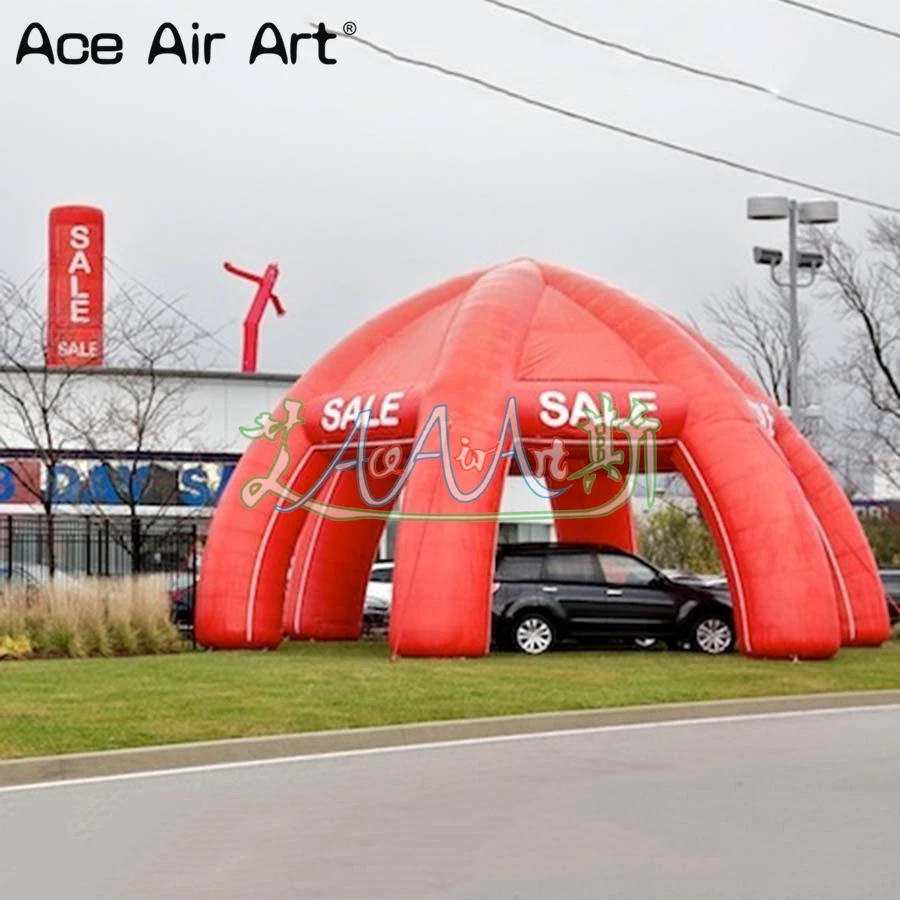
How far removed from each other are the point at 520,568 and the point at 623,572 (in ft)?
4.87

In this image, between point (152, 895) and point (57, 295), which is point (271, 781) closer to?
point (152, 895)

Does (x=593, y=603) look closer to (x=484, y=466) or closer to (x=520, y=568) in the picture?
(x=520, y=568)

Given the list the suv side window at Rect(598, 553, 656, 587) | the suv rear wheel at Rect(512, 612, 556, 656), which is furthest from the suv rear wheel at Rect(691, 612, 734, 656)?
the suv rear wheel at Rect(512, 612, 556, 656)

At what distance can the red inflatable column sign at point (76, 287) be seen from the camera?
146 feet

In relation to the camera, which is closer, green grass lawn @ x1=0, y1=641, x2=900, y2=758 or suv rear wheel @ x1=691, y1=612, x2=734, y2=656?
green grass lawn @ x1=0, y1=641, x2=900, y2=758

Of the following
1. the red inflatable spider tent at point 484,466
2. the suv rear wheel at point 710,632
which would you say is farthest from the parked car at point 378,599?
the suv rear wheel at point 710,632

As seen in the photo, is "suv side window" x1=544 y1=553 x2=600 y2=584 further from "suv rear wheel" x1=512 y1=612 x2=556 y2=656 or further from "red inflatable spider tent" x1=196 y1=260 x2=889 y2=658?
"red inflatable spider tent" x1=196 y1=260 x2=889 y2=658

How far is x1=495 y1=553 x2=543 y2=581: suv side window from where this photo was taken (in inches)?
1012

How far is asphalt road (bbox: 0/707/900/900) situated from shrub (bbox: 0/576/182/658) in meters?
10.3

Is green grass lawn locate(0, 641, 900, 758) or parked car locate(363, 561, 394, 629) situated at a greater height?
parked car locate(363, 561, 394, 629)

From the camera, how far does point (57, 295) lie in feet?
149

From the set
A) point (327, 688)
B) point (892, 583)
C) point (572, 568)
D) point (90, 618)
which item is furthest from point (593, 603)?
point (892, 583)

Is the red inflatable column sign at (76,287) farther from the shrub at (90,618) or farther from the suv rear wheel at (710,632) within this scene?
the suv rear wheel at (710,632)

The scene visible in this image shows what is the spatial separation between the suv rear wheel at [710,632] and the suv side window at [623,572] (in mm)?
917
